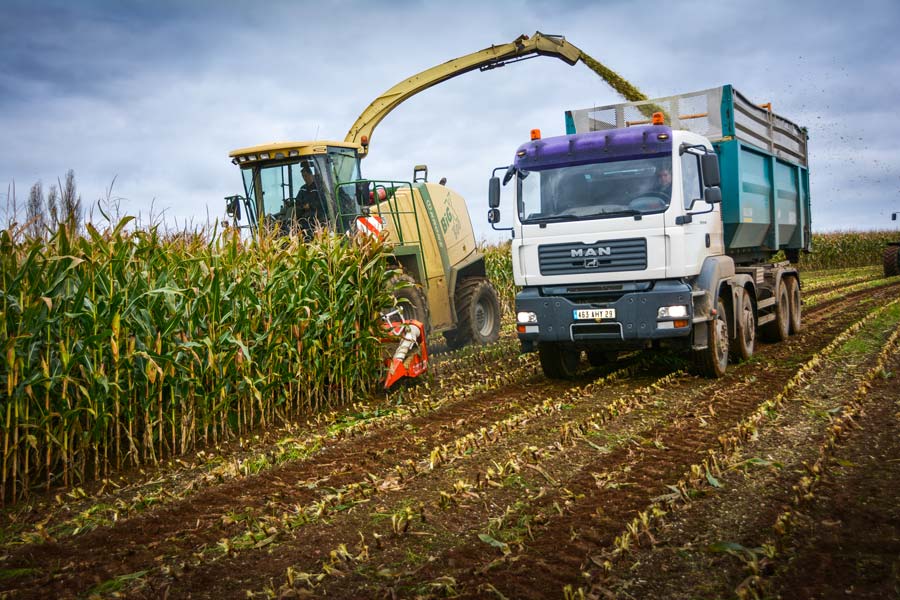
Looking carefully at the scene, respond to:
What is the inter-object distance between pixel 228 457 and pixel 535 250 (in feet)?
13.3

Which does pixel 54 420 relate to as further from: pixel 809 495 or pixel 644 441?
pixel 809 495

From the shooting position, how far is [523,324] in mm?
8836

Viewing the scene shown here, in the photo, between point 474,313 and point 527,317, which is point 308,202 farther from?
point 527,317

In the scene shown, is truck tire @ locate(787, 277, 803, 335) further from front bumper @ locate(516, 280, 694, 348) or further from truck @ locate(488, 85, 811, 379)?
front bumper @ locate(516, 280, 694, 348)

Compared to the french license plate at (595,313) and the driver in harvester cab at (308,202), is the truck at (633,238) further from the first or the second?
the driver in harvester cab at (308,202)

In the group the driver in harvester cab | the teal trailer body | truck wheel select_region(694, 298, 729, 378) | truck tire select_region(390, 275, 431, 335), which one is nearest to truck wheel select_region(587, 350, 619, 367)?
truck wheel select_region(694, 298, 729, 378)

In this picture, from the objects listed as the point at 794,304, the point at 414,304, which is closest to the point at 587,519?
the point at 414,304

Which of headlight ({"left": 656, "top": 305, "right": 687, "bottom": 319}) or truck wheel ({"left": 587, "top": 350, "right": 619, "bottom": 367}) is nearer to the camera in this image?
headlight ({"left": 656, "top": 305, "right": 687, "bottom": 319})

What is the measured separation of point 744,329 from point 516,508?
6.15 m

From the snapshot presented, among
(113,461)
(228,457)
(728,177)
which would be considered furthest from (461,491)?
(728,177)

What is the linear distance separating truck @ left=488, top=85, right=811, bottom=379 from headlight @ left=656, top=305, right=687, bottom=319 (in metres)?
0.01

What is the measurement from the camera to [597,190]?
8570mm

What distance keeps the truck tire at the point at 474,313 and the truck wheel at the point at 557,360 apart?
358 centimetres

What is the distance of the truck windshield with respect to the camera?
8.34 metres
